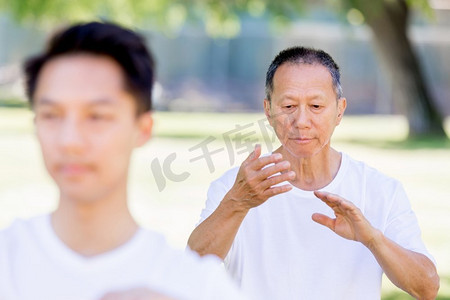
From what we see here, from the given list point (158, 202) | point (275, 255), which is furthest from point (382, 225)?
point (158, 202)

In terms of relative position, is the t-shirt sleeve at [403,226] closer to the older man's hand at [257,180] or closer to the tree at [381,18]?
the older man's hand at [257,180]

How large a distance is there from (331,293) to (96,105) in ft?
5.48

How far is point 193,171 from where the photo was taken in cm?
1333

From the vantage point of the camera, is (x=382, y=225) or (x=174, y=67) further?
(x=174, y=67)

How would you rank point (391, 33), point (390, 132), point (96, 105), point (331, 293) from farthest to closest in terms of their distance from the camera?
1. point (390, 132)
2. point (391, 33)
3. point (331, 293)
4. point (96, 105)

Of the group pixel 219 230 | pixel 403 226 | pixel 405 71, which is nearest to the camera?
pixel 219 230

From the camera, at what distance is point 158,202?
10.3 m

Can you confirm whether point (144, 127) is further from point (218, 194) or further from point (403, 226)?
point (403, 226)

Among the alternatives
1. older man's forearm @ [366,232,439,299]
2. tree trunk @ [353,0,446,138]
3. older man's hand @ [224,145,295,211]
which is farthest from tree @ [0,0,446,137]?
older man's hand @ [224,145,295,211]

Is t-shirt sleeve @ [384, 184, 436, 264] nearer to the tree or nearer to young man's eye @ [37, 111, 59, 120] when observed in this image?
young man's eye @ [37, 111, 59, 120]

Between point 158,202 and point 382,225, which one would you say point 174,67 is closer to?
point 158,202

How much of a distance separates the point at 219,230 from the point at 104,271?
123cm

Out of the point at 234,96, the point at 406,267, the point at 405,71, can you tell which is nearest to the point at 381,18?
the point at 405,71

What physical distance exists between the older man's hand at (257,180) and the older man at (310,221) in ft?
0.34
